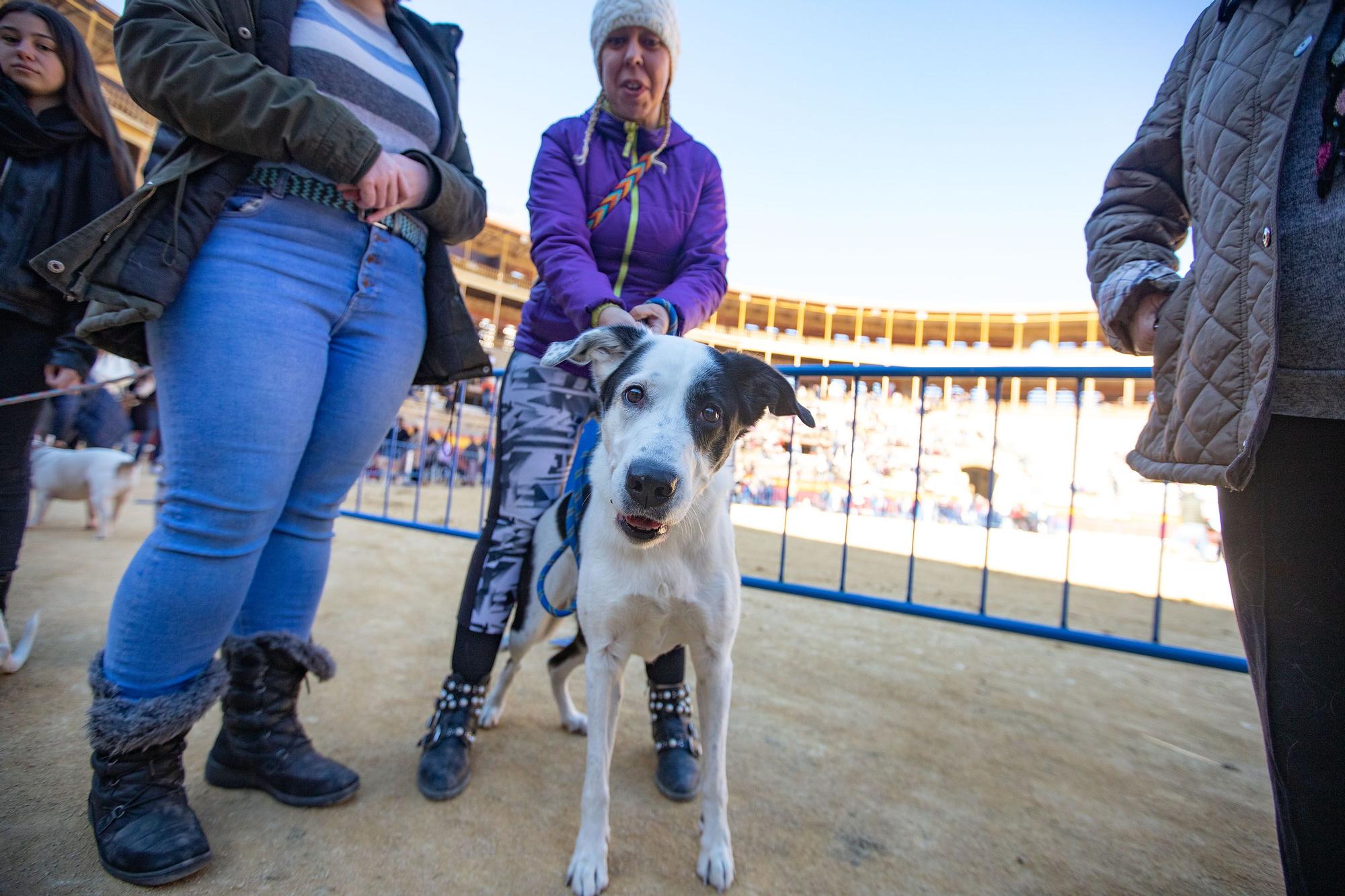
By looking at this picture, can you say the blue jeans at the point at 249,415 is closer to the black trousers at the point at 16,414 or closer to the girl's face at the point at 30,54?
the black trousers at the point at 16,414

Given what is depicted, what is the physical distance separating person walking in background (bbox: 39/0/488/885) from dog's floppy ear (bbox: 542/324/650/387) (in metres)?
0.46

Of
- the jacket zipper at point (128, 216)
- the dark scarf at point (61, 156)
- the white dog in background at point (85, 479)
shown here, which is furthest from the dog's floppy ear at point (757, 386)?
the white dog in background at point (85, 479)

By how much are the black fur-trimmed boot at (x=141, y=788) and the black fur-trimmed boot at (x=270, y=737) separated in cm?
21

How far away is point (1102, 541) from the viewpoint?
15477 mm

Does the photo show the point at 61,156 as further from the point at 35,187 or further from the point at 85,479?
the point at 85,479

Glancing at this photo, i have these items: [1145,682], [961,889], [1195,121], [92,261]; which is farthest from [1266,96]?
[1145,682]

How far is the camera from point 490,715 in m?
2.21

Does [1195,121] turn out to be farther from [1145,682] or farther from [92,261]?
[1145,682]

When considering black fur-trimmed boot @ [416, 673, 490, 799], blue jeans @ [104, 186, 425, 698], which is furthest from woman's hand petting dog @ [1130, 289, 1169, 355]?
black fur-trimmed boot @ [416, 673, 490, 799]

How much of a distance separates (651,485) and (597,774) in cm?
78

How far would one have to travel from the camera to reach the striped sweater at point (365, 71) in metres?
1.52

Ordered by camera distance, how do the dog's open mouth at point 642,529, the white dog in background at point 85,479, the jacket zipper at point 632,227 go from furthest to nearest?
the white dog in background at point 85,479, the jacket zipper at point 632,227, the dog's open mouth at point 642,529

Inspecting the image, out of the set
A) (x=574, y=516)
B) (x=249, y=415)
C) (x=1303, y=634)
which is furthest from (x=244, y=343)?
(x=1303, y=634)

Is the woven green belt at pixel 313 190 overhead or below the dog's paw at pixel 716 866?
overhead
